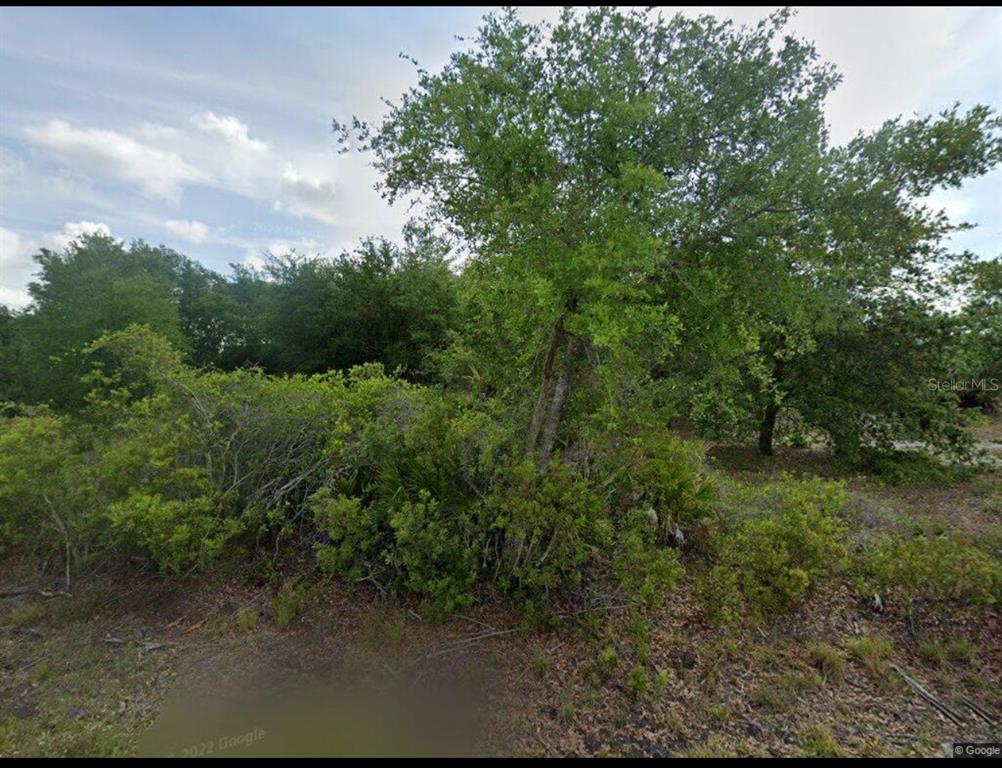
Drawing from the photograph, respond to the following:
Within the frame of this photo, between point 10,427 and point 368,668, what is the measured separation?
4904 millimetres

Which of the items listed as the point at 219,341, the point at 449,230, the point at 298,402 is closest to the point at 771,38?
the point at 449,230

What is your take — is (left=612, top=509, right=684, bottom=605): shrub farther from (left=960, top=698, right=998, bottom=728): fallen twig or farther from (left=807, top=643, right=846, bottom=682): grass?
(left=960, top=698, right=998, bottom=728): fallen twig

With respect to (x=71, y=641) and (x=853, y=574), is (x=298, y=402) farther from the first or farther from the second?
(x=853, y=574)

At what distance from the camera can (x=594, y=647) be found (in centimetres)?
407

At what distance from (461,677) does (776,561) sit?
3159 mm

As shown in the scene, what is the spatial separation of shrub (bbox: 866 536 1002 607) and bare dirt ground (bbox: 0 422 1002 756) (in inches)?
8.1

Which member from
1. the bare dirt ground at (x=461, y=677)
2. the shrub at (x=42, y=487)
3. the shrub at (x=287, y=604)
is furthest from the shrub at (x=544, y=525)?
the shrub at (x=42, y=487)

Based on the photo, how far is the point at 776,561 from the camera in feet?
14.3

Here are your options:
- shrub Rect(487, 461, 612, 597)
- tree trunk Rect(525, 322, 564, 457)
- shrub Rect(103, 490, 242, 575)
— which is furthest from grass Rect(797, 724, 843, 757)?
shrub Rect(103, 490, 242, 575)

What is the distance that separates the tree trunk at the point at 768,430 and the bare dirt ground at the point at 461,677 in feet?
23.8

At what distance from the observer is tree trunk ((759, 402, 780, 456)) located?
1132cm

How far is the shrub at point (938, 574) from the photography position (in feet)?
13.9

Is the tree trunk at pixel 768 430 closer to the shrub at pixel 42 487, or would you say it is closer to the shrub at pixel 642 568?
the shrub at pixel 642 568

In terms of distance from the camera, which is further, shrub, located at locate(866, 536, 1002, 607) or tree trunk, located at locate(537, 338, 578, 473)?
tree trunk, located at locate(537, 338, 578, 473)
